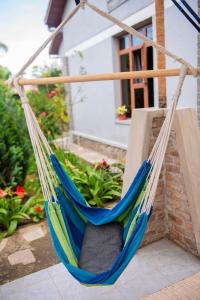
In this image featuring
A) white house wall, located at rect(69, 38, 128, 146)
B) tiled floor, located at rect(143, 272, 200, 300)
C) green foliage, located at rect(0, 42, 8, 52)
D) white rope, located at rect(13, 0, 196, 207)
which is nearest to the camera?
white rope, located at rect(13, 0, 196, 207)

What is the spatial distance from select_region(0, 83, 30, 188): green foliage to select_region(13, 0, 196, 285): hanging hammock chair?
178cm

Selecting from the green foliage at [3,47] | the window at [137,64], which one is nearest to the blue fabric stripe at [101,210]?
the window at [137,64]

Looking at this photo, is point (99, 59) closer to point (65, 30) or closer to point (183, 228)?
point (65, 30)

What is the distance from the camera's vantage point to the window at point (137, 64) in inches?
152

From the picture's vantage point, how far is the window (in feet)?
12.6

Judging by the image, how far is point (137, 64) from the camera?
411 centimetres

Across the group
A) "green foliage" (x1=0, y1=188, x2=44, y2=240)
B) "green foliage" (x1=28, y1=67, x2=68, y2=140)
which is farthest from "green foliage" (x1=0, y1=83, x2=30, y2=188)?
"green foliage" (x1=28, y1=67, x2=68, y2=140)

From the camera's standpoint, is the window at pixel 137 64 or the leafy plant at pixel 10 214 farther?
the window at pixel 137 64

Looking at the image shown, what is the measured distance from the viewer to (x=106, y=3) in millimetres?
4422

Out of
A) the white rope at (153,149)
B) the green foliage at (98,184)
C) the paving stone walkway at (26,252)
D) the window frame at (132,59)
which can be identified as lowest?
the paving stone walkway at (26,252)

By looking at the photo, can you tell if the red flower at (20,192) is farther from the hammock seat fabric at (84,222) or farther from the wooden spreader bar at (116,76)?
the wooden spreader bar at (116,76)

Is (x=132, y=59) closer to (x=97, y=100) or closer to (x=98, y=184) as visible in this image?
(x=97, y=100)

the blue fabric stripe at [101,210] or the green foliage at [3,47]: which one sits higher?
the green foliage at [3,47]

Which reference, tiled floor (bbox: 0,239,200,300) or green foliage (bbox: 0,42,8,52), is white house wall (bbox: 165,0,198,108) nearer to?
tiled floor (bbox: 0,239,200,300)
